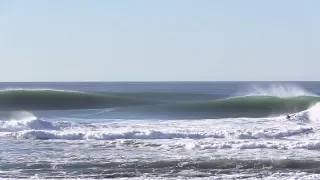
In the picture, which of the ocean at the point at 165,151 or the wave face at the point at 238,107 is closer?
the ocean at the point at 165,151

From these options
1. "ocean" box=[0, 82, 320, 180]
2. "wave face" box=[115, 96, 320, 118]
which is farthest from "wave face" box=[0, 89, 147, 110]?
"ocean" box=[0, 82, 320, 180]

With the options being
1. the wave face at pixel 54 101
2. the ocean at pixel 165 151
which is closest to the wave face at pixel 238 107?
the wave face at pixel 54 101

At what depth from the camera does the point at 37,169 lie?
10008 millimetres

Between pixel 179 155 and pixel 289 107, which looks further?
pixel 289 107

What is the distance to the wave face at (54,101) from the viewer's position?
3259 centimetres

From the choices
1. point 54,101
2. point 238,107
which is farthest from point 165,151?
point 54,101

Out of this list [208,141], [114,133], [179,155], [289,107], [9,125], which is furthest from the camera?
[289,107]

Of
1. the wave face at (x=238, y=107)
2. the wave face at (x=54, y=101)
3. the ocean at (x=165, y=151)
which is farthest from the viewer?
the wave face at (x=54, y=101)

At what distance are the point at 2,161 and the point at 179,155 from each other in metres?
3.53

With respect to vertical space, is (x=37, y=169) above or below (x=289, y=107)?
below

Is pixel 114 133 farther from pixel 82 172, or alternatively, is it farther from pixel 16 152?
pixel 82 172

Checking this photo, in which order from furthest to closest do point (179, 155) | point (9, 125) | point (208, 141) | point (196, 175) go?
point (9, 125) < point (208, 141) < point (179, 155) < point (196, 175)

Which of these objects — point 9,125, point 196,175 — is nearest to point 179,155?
point 196,175

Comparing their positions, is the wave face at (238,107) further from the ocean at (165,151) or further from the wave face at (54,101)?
the ocean at (165,151)
